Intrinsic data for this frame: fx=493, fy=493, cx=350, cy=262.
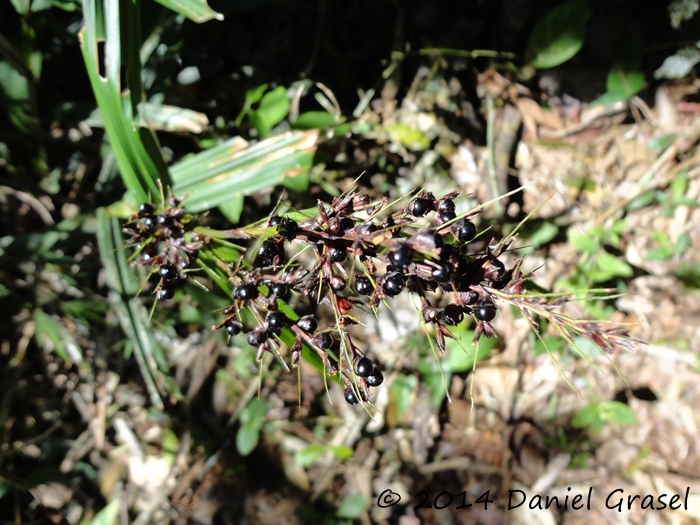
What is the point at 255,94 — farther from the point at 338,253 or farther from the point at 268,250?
the point at 338,253

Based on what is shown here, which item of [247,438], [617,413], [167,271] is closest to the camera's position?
[167,271]

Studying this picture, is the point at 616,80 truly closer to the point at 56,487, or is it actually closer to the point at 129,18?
the point at 129,18

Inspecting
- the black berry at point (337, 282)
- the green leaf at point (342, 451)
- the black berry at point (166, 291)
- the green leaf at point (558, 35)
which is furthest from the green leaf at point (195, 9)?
the green leaf at point (342, 451)

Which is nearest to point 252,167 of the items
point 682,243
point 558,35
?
point 558,35

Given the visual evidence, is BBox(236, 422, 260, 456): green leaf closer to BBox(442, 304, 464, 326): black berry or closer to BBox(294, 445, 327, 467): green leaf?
BBox(294, 445, 327, 467): green leaf

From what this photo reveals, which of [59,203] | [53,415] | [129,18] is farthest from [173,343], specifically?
[129,18]

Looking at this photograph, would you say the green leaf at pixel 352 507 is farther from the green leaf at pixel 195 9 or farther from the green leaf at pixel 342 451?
the green leaf at pixel 195 9
